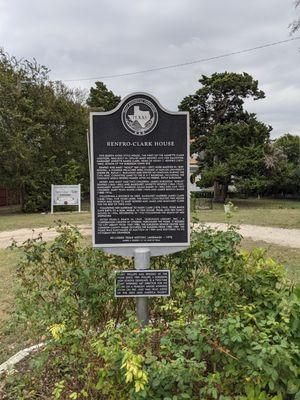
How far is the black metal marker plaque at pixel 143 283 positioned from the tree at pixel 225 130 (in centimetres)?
2366

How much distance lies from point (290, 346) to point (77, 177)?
22611 mm

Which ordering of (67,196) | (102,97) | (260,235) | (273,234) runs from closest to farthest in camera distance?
(260,235), (273,234), (67,196), (102,97)

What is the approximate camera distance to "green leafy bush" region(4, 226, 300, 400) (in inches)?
91.3

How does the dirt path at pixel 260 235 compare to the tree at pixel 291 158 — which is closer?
the dirt path at pixel 260 235

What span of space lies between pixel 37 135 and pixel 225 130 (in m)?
11.4

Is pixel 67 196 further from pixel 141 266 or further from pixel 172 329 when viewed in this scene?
pixel 172 329

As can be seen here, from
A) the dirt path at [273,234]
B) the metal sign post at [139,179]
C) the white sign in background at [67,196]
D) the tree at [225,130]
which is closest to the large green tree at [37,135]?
the white sign in background at [67,196]

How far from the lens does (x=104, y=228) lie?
3174 millimetres

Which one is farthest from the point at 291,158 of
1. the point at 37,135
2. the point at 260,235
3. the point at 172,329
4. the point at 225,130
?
the point at 172,329

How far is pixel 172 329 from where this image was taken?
8.38 ft

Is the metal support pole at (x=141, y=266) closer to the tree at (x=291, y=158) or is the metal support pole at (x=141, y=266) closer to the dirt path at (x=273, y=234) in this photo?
the dirt path at (x=273, y=234)

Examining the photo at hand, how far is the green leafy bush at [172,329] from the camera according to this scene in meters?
2.32

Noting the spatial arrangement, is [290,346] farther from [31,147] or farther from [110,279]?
[31,147]

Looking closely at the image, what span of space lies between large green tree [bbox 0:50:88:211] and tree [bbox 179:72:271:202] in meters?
7.62
